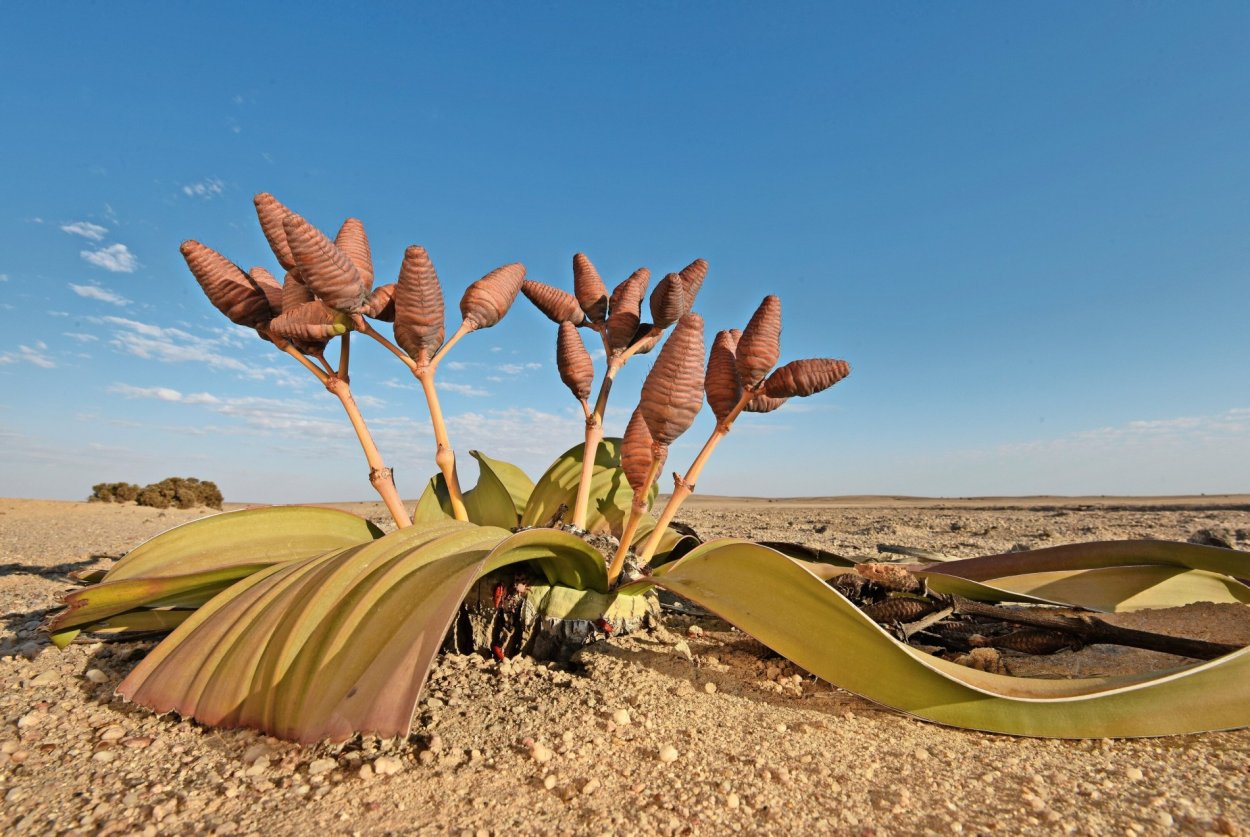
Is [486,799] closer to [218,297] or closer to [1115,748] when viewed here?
[1115,748]

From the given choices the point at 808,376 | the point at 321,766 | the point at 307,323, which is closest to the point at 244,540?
the point at 307,323

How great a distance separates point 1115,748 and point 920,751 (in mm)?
308

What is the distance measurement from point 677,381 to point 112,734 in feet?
3.60

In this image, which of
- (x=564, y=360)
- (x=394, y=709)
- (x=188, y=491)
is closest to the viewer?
(x=394, y=709)

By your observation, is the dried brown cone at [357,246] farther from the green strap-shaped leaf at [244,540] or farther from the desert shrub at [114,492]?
the desert shrub at [114,492]

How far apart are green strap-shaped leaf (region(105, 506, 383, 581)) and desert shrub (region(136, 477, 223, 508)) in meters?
8.57

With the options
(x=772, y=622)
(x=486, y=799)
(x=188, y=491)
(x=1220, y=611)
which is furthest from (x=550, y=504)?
(x=188, y=491)

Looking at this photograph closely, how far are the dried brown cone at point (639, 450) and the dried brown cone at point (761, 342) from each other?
0.79 feet

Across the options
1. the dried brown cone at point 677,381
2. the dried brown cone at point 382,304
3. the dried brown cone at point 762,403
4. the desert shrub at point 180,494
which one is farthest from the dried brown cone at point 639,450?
the desert shrub at point 180,494

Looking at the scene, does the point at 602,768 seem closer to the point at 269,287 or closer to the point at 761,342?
the point at 761,342

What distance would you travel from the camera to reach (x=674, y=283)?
5.07 ft

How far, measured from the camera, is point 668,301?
1.59m

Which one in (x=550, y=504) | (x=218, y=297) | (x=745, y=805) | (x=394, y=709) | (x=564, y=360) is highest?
(x=218, y=297)

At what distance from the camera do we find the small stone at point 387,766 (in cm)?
91
